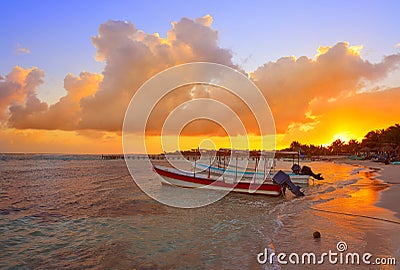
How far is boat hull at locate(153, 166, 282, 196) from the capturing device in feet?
77.0

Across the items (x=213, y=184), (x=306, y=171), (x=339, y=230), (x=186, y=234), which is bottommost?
(x=186, y=234)

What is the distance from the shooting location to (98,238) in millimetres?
12078

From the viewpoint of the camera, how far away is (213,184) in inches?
1030

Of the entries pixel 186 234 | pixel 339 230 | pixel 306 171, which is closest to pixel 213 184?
pixel 306 171

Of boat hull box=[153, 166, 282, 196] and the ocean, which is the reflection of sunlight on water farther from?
boat hull box=[153, 166, 282, 196]

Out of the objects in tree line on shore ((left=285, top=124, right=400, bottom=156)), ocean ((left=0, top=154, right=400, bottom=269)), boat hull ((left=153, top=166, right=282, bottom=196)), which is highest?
tree line on shore ((left=285, top=124, right=400, bottom=156))

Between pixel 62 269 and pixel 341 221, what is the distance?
11.2 metres

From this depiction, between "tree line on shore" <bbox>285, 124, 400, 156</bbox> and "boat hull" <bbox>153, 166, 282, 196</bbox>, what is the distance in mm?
45759

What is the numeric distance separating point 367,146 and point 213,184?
315 feet

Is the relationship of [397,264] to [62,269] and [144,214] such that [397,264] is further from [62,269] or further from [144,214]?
[144,214]

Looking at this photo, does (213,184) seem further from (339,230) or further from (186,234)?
(339,230)

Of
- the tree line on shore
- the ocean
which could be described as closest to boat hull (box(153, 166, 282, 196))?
the ocean

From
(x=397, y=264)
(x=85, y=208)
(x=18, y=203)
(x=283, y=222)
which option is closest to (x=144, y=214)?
(x=85, y=208)

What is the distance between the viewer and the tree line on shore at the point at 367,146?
83125 millimetres
